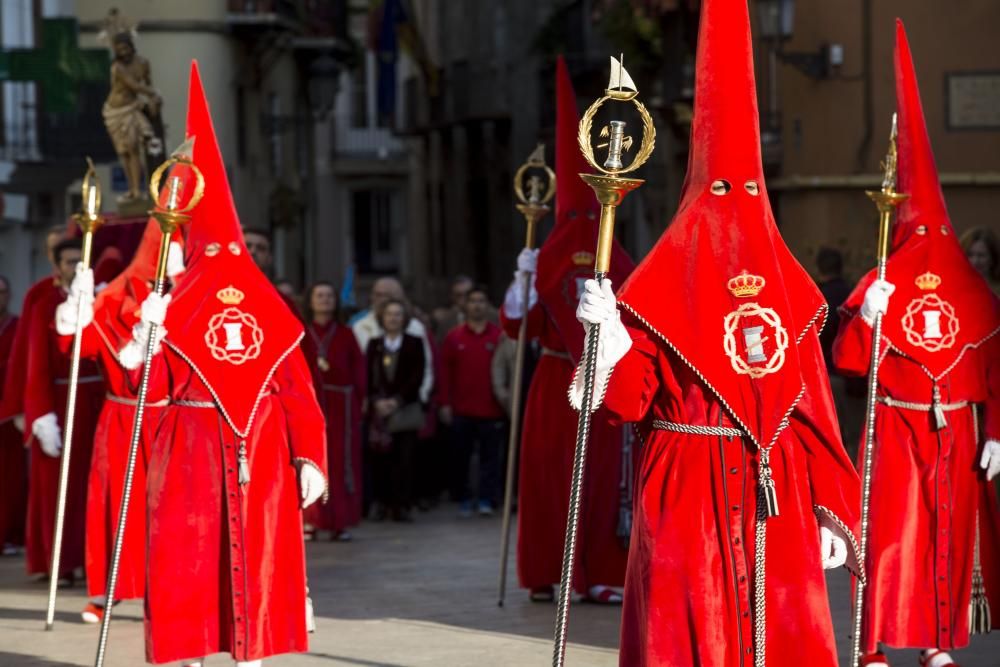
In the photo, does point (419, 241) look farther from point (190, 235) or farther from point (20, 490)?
point (190, 235)

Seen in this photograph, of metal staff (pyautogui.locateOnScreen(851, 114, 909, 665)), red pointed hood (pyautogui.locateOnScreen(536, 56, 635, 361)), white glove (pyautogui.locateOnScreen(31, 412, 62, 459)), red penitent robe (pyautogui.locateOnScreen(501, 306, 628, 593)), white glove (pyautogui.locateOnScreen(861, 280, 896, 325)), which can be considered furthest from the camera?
white glove (pyautogui.locateOnScreen(31, 412, 62, 459))

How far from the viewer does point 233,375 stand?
8.34m

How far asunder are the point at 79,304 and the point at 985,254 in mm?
4452

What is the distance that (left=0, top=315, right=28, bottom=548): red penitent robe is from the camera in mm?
14078

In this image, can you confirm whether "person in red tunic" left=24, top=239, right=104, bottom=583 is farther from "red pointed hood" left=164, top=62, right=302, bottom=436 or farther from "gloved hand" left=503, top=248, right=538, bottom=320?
"red pointed hood" left=164, top=62, right=302, bottom=436

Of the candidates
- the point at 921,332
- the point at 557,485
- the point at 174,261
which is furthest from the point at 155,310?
the point at 557,485

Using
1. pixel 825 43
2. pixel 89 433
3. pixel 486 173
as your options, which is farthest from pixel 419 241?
pixel 89 433

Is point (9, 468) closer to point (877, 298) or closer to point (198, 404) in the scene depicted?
point (198, 404)

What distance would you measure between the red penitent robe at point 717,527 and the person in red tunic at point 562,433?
435 centimetres

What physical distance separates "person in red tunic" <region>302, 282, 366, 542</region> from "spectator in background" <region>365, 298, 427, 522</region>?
708 mm

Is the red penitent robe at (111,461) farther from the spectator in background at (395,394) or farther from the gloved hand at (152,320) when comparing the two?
the spectator in background at (395,394)

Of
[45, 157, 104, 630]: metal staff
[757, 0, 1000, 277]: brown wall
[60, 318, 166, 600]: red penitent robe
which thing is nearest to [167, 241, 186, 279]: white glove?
[45, 157, 104, 630]: metal staff

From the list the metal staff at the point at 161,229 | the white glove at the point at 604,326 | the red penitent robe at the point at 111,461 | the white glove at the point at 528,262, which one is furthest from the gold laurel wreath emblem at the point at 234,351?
the white glove at the point at 528,262

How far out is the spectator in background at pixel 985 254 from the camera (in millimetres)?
10250
